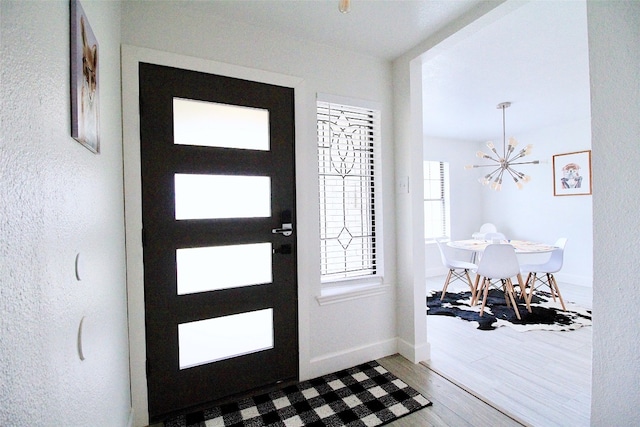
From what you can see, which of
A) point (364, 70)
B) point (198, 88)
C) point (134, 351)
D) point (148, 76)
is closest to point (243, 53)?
point (198, 88)

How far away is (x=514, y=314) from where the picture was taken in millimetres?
3514

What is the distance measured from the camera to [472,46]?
2516 mm

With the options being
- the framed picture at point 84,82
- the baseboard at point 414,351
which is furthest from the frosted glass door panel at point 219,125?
the baseboard at point 414,351

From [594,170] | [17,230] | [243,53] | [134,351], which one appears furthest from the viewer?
[243,53]

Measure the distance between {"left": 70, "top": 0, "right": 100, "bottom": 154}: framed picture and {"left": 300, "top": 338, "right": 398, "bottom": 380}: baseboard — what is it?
1966 mm

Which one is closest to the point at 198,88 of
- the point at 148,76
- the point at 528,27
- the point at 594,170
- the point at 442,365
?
the point at 148,76

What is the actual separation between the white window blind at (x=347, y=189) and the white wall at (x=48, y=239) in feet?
4.80

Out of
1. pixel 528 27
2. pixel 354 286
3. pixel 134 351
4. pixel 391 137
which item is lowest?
pixel 134 351

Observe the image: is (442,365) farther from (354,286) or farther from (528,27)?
(528,27)

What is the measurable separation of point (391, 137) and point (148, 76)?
73.4 inches

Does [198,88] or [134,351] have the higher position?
[198,88]

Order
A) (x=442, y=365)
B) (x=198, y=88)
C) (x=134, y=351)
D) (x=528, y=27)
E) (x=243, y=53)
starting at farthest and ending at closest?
1. (x=442, y=365)
2. (x=528, y=27)
3. (x=243, y=53)
4. (x=198, y=88)
5. (x=134, y=351)

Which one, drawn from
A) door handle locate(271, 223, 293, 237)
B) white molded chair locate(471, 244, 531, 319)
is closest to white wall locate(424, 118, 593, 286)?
white molded chair locate(471, 244, 531, 319)

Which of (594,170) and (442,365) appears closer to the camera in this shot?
(594,170)
